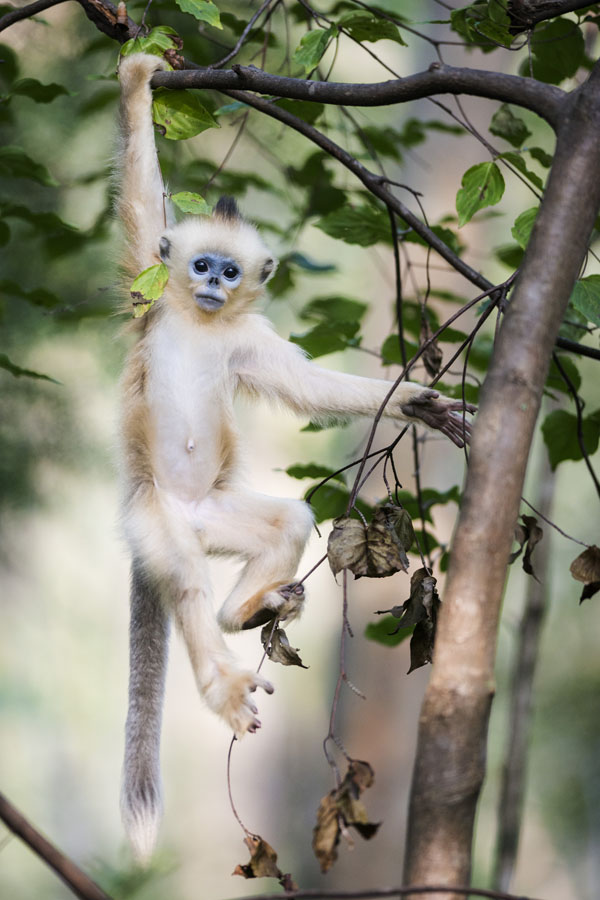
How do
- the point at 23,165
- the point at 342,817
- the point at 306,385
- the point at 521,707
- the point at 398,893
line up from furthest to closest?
1. the point at 521,707
2. the point at 23,165
3. the point at 306,385
4. the point at 342,817
5. the point at 398,893

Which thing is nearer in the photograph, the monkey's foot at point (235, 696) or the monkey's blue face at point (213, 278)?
the monkey's foot at point (235, 696)

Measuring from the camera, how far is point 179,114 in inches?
86.5

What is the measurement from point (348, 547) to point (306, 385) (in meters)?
0.88

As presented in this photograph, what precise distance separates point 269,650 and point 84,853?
5.72m

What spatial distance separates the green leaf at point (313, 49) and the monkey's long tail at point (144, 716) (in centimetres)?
128

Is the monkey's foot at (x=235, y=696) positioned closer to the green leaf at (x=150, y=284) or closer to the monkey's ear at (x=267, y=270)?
the green leaf at (x=150, y=284)

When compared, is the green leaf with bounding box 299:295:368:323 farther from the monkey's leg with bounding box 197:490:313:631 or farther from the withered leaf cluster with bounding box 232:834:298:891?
the withered leaf cluster with bounding box 232:834:298:891

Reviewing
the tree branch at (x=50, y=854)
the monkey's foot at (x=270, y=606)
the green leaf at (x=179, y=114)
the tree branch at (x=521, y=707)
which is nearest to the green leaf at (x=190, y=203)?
the green leaf at (x=179, y=114)

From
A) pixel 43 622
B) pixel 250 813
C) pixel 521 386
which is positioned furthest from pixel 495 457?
pixel 43 622

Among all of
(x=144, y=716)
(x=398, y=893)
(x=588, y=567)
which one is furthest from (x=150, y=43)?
(x=398, y=893)

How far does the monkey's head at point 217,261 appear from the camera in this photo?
8.20 ft

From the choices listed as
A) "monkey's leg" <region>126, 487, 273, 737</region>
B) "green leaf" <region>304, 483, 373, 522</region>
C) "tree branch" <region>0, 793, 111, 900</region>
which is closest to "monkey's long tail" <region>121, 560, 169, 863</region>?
"monkey's leg" <region>126, 487, 273, 737</region>

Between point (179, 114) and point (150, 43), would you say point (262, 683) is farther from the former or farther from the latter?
point (150, 43)

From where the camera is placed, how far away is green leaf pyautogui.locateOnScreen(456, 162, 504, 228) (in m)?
2.06
